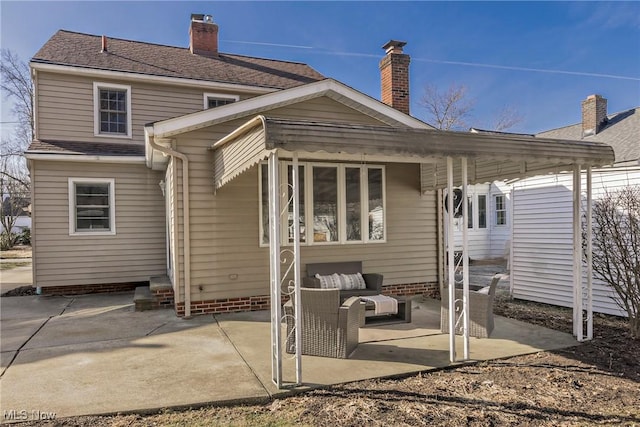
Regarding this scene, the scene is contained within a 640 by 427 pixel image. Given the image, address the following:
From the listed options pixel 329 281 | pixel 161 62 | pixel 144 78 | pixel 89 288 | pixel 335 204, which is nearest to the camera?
pixel 329 281

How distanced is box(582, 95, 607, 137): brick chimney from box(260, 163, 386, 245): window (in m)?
10.8

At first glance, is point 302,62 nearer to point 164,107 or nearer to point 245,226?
point 164,107

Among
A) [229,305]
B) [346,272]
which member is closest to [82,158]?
[229,305]

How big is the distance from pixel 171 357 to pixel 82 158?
6.47m

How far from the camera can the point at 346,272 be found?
7.55m

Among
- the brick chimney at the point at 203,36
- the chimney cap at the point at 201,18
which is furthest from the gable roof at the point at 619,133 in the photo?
the chimney cap at the point at 201,18

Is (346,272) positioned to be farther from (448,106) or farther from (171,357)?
(448,106)

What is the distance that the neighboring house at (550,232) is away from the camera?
7.08 metres

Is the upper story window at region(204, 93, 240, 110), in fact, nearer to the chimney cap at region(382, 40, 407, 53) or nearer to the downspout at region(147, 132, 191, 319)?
the chimney cap at region(382, 40, 407, 53)

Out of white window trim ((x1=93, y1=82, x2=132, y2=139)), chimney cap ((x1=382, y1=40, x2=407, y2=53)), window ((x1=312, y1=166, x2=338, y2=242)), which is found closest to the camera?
window ((x1=312, y1=166, x2=338, y2=242))

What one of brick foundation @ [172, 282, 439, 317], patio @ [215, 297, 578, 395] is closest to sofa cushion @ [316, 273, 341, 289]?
brick foundation @ [172, 282, 439, 317]

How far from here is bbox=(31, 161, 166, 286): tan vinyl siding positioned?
912cm

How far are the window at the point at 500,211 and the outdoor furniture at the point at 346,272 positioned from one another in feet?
37.5

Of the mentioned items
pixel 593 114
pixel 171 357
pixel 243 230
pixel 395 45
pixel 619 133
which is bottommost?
pixel 171 357
